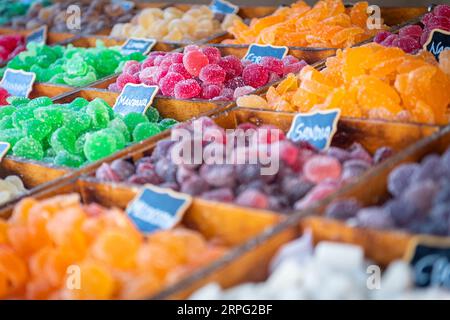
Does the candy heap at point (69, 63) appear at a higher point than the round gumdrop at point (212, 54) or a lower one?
lower

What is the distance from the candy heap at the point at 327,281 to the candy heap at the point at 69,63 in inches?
86.4

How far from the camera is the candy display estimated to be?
60.5 inches

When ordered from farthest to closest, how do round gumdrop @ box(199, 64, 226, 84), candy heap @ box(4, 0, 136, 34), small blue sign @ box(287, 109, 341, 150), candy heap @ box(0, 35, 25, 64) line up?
candy heap @ box(4, 0, 136, 34) → candy heap @ box(0, 35, 25, 64) → round gumdrop @ box(199, 64, 226, 84) → small blue sign @ box(287, 109, 341, 150)

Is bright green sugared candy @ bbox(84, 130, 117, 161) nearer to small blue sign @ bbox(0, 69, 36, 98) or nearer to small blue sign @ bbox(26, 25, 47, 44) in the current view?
small blue sign @ bbox(0, 69, 36, 98)

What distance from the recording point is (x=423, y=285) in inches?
57.9

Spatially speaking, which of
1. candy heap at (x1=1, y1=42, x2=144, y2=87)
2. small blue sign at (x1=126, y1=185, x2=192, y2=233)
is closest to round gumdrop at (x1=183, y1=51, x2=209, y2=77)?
candy heap at (x1=1, y1=42, x2=144, y2=87)

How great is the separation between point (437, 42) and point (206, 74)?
1.01m

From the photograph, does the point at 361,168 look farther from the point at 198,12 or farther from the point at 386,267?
the point at 198,12

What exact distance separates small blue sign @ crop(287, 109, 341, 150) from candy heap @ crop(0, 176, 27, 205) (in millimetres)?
946

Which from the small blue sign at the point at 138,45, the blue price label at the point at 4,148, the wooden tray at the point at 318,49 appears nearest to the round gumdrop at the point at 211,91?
the wooden tray at the point at 318,49

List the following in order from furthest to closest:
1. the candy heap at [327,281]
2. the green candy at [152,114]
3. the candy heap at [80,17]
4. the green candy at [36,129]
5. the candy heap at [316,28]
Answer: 1. the candy heap at [80,17]
2. the candy heap at [316,28]
3. the green candy at [152,114]
4. the green candy at [36,129]
5. the candy heap at [327,281]

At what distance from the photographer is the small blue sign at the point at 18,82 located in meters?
3.50

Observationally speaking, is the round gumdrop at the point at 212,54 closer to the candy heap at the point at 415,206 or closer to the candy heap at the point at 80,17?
the candy heap at the point at 415,206
